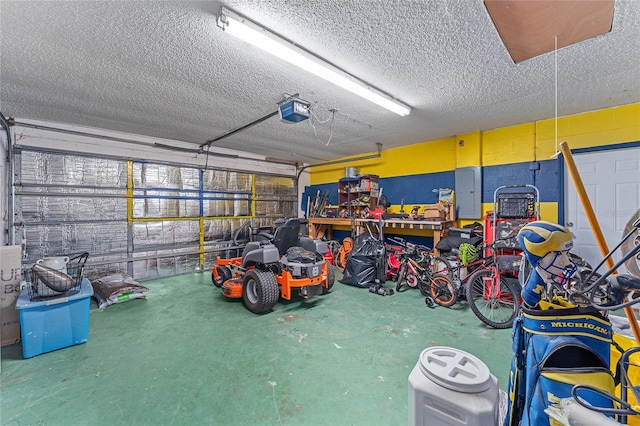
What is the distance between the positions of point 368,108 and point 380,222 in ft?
6.85

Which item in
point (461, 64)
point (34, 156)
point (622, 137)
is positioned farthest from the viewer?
point (34, 156)

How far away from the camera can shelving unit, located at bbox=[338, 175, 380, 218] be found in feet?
20.2

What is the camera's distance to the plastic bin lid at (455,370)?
82 cm

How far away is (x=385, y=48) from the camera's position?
7.66 ft

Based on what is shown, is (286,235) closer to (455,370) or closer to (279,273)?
(279,273)

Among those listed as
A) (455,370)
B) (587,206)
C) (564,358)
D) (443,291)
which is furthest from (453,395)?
(443,291)

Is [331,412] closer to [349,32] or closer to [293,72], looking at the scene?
[349,32]

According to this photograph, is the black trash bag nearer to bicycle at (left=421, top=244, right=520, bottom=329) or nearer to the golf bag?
bicycle at (left=421, top=244, right=520, bottom=329)

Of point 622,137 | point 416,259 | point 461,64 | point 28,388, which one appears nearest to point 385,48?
point 461,64

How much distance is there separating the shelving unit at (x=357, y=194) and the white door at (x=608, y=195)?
3.42m

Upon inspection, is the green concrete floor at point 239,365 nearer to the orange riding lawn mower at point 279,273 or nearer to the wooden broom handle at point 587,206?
the orange riding lawn mower at point 279,273

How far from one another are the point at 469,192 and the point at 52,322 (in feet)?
20.2

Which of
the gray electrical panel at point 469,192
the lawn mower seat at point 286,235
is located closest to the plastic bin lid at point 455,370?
the lawn mower seat at point 286,235

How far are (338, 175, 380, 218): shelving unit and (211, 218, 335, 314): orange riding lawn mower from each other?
2.44 metres
